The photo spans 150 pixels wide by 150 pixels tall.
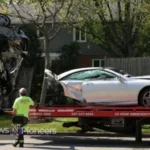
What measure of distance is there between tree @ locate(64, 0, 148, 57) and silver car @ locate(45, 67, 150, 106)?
26.0 ft

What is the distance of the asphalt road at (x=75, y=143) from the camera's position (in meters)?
12.4

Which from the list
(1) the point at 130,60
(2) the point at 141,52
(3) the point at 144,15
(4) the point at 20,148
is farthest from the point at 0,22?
(2) the point at 141,52

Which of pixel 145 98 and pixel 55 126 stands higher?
pixel 145 98

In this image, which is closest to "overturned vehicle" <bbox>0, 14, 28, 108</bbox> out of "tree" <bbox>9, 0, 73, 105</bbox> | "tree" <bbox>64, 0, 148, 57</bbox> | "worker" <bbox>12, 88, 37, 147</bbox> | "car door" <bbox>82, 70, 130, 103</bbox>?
"worker" <bbox>12, 88, 37, 147</bbox>

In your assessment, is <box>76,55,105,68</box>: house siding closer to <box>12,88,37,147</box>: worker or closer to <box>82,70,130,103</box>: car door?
<box>82,70,130,103</box>: car door

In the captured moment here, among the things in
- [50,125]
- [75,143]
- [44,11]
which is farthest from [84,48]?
[75,143]

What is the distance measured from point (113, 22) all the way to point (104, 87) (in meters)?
11.8

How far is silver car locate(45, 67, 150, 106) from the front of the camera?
12.9m

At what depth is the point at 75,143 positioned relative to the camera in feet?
44.6

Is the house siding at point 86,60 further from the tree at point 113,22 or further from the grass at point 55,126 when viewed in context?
the grass at point 55,126

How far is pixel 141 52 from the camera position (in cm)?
2552

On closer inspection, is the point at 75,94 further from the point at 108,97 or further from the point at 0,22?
the point at 0,22

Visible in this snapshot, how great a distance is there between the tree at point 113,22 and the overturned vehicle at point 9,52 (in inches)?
258

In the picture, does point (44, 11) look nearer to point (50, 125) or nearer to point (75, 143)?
point (50, 125)
